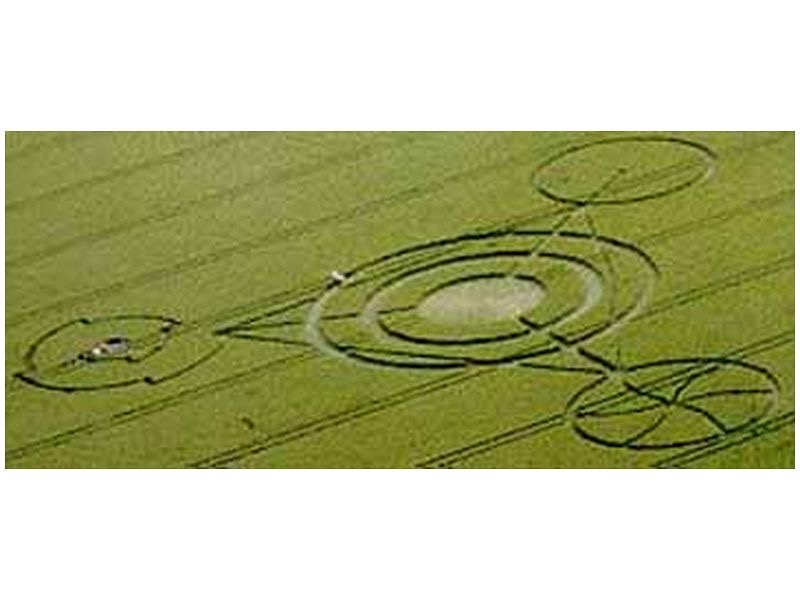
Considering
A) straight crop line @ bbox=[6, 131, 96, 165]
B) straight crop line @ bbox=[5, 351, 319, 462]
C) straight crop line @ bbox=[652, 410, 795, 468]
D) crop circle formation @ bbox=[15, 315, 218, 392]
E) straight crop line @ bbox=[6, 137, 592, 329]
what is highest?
straight crop line @ bbox=[6, 131, 96, 165]

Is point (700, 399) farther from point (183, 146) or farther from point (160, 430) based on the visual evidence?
point (183, 146)

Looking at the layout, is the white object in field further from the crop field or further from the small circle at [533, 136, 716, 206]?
the small circle at [533, 136, 716, 206]

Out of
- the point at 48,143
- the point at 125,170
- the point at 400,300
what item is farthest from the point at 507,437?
the point at 48,143

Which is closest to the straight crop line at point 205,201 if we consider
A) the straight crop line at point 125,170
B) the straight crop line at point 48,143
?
the straight crop line at point 125,170

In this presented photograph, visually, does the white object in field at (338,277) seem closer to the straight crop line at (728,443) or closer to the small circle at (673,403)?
the small circle at (673,403)

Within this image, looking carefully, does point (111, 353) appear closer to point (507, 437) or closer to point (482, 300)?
point (482, 300)

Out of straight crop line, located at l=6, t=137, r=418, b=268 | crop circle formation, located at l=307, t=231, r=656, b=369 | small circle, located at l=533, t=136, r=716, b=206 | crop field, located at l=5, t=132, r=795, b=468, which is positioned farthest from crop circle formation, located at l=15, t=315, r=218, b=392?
small circle, located at l=533, t=136, r=716, b=206

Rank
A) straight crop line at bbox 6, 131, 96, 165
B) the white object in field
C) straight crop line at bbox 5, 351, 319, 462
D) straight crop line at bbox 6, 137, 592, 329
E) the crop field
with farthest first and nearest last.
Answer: straight crop line at bbox 6, 131, 96, 165 < straight crop line at bbox 6, 137, 592, 329 < the white object in field < straight crop line at bbox 5, 351, 319, 462 < the crop field

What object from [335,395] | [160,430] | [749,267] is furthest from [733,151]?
[160,430]
